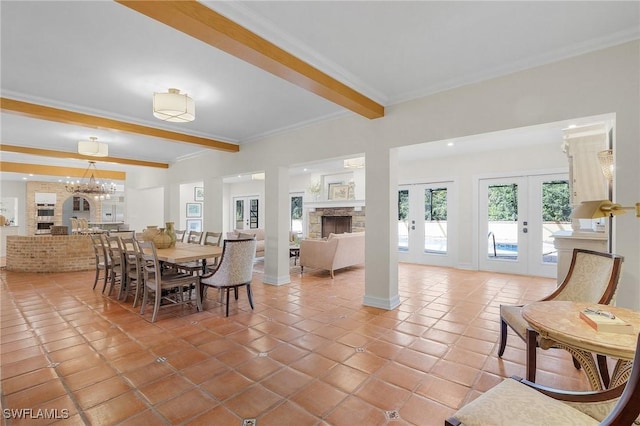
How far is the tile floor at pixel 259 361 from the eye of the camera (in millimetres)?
1854

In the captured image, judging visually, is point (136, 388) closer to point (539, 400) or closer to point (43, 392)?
point (43, 392)

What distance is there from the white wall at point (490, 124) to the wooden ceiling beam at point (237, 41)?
893mm

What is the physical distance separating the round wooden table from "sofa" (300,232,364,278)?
3908 millimetres

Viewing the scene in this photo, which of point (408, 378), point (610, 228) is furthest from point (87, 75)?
point (610, 228)

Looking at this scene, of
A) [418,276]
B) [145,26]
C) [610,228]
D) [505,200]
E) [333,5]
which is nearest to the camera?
[333,5]

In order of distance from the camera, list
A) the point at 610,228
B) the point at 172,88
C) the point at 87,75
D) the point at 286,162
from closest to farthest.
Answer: the point at 610,228
the point at 87,75
the point at 172,88
the point at 286,162

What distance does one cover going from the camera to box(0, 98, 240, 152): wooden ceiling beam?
351 cm

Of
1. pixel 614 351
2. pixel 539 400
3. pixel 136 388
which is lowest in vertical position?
pixel 136 388

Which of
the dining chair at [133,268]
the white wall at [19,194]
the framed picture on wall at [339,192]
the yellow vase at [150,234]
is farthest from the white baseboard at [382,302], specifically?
the white wall at [19,194]

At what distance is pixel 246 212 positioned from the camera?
10938mm

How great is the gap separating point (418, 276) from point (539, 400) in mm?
4687

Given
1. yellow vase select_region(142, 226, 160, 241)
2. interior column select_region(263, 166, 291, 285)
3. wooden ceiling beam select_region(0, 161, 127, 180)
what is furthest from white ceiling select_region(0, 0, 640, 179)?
wooden ceiling beam select_region(0, 161, 127, 180)

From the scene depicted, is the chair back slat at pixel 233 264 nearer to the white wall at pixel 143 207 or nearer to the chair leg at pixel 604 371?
the chair leg at pixel 604 371

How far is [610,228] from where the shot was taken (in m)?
2.66
